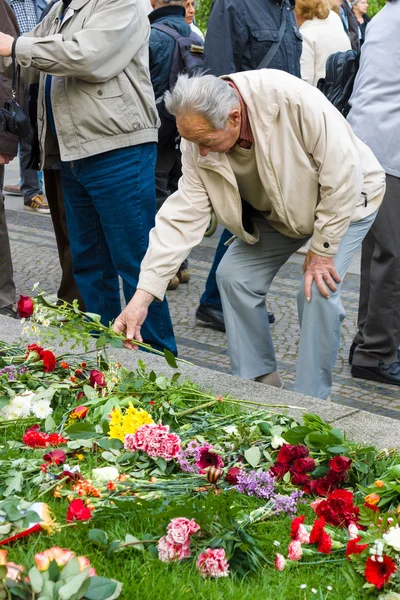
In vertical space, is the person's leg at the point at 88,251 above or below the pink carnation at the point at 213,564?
below

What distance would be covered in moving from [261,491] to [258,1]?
3575 mm

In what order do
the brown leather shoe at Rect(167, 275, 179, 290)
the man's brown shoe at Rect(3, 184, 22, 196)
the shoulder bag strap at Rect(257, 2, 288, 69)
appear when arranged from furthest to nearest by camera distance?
the man's brown shoe at Rect(3, 184, 22, 196) < the brown leather shoe at Rect(167, 275, 179, 290) < the shoulder bag strap at Rect(257, 2, 288, 69)

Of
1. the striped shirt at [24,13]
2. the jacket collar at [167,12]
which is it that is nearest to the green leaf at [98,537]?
the jacket collar at [167,12]

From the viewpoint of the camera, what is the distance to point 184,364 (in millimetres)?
3807

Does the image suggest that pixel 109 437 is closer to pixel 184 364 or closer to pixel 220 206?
pixel 184 364

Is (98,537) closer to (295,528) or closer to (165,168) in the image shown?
(295,528)

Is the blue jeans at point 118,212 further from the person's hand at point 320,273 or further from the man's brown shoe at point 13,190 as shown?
the man's brown shoe at point 13,190

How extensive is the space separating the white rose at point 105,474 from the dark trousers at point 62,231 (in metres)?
2.73

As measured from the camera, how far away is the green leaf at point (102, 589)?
2.03 m

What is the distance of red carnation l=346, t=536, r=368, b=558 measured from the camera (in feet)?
7.53

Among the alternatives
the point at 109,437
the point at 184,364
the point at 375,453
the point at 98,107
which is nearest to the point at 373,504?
the point at 375,453


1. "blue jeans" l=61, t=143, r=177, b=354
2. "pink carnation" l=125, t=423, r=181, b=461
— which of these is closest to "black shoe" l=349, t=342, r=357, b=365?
"blue jeans" l=61, t=143, r=177, b=354

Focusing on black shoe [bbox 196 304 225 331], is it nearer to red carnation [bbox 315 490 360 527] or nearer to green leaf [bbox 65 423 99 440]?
green leaf [bbox 65 423 99 440]

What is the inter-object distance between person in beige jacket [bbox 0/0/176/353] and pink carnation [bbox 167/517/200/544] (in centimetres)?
232
